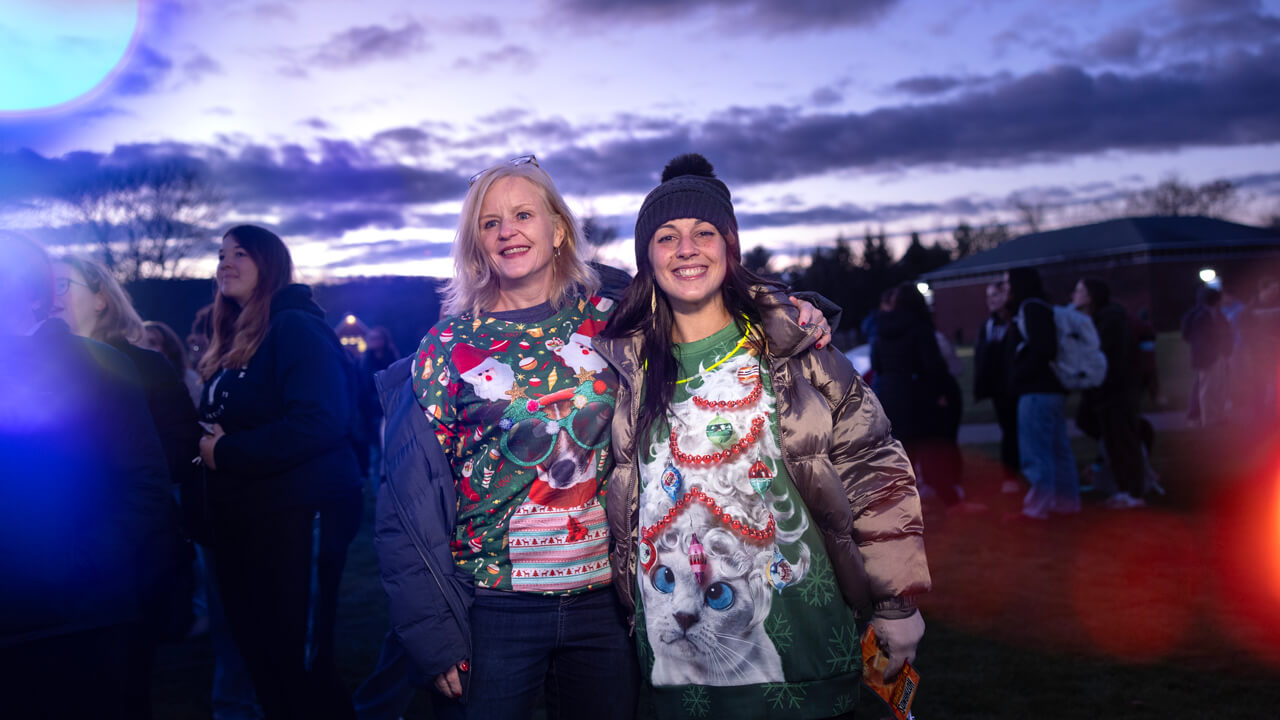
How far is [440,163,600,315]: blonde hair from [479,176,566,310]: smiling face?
0.07 ft

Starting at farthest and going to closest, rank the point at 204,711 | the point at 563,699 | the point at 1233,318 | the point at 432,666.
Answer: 1. the point at 1233,318
2. the point at 204,711
3. the point at 563,699
4. the point at 432,666

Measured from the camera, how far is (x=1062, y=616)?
17.9 feet

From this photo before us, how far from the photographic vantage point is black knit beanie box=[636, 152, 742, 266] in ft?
8.07

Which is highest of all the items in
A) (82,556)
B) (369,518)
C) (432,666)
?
(82,556)

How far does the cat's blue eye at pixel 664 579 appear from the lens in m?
2.29

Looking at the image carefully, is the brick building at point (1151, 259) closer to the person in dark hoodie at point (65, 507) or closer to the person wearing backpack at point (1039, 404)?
the person wearing backpack at point (1039, 404)

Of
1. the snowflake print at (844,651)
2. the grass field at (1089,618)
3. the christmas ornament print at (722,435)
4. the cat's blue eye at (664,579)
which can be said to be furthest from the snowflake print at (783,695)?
the grass field at (1089,618)

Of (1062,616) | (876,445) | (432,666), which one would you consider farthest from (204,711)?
(1062,616)

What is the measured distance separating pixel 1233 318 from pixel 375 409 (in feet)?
44.4

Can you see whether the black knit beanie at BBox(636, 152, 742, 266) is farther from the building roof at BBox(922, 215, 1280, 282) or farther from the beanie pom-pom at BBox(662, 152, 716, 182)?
the building roof at BBox(922, 215, 1280, 282)

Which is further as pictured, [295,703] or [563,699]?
[295,703]

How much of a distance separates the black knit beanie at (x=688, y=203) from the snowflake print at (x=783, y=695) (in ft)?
3.90

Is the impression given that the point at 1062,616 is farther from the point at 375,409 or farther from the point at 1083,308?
the point at 375,409

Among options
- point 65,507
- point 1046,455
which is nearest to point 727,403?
point 65,507
